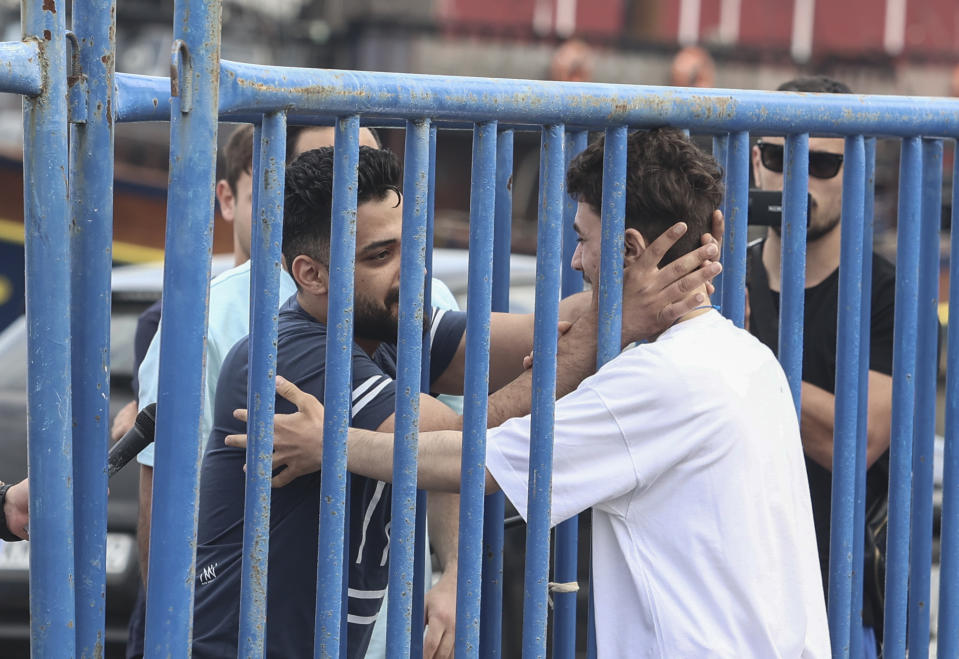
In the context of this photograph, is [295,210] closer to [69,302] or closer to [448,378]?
[448,378]

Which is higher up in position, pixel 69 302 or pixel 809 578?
pixel 69 302

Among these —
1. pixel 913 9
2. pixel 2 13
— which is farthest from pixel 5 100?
pixel 913 9

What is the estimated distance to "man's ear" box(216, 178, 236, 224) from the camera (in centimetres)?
346

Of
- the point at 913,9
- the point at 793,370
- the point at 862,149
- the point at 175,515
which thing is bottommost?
the point at 175,515

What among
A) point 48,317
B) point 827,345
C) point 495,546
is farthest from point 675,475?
point 827,345

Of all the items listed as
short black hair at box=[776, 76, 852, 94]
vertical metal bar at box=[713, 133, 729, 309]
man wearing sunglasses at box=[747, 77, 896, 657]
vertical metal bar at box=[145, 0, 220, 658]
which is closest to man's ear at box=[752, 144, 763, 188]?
man wearing sunglasses at box=[747, 77, 896, 657]

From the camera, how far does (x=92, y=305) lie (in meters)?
1.69

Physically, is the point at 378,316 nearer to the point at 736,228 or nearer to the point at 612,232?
the point at 612,232

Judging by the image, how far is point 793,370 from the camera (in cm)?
223

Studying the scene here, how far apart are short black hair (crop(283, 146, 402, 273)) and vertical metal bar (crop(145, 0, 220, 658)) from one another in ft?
1.54

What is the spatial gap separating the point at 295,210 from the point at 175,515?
70cm

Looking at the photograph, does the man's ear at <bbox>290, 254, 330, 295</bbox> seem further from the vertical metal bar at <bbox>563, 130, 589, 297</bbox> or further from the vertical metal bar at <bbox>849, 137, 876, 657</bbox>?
the vertical metal bar at <bbox>849, 137, 876, 657</bbox>

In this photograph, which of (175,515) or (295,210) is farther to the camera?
(295,210)

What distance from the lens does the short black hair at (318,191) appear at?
2168 mm
